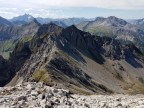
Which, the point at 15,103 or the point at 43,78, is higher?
the point at 15,103

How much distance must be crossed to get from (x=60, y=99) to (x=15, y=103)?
48.0ft

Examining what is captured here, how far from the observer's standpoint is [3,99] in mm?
82750

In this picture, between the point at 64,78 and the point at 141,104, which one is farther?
the point at 64,78

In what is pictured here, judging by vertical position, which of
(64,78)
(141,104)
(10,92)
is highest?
(141,104)

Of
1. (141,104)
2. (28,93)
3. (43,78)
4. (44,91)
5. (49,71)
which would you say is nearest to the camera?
(141,104)

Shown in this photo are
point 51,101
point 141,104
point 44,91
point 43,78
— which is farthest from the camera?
point 43,78

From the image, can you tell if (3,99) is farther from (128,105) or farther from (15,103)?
(128,105)

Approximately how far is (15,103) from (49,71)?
390 feet

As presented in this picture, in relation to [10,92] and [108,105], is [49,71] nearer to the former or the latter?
[10,92]

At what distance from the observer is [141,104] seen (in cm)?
7838

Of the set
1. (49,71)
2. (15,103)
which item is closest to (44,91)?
(15,103)

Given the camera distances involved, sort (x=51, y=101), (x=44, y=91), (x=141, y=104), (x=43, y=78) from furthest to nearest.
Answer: (x=43, y=78), (x=44, y=91), (x=51, y=101), (x=141, y=104)

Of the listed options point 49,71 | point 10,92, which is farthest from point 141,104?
point 49,71

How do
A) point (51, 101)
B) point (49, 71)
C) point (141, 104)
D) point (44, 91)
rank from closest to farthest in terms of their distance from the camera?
point (141, 104) < point (51, 101) < point (44, 91) < point (49, 71)
